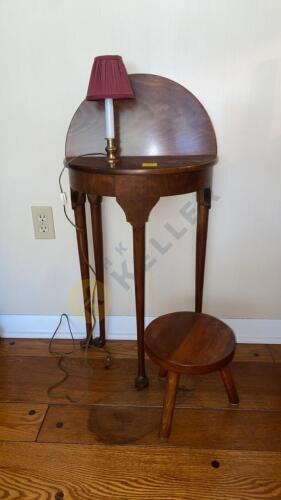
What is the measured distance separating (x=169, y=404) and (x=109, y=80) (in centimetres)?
84

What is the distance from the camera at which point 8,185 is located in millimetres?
1162

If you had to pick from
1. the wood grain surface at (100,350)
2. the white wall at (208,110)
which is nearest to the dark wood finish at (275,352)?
the wood grain surface at (100,350)

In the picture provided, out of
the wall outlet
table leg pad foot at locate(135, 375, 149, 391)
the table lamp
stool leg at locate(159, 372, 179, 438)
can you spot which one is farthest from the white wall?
stool leg at locate(159, 372, 179, 438)

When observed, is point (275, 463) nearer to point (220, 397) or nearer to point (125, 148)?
point (220, 397)

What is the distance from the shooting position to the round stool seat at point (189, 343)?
85 centimetres

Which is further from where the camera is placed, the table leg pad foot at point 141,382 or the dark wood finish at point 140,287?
the table leg pad foot at point 141,382

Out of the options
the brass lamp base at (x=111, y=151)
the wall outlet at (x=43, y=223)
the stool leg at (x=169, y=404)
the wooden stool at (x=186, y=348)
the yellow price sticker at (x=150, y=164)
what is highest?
the brass lamp base at (x=111, y=151)

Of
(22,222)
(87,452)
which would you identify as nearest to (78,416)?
(87,452)

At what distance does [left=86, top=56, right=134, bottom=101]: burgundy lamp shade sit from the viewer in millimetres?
846

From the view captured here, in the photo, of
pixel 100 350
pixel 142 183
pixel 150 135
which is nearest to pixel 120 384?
pixel 100 350

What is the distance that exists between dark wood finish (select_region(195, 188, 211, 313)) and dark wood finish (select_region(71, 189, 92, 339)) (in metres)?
0.36

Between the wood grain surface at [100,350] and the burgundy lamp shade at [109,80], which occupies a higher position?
the burgundy lamp shade at [109,80]

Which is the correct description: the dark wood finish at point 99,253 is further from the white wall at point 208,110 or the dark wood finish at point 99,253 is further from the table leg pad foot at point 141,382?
the table leg pad foot at point 141,382

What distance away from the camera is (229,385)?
3.22 ft
